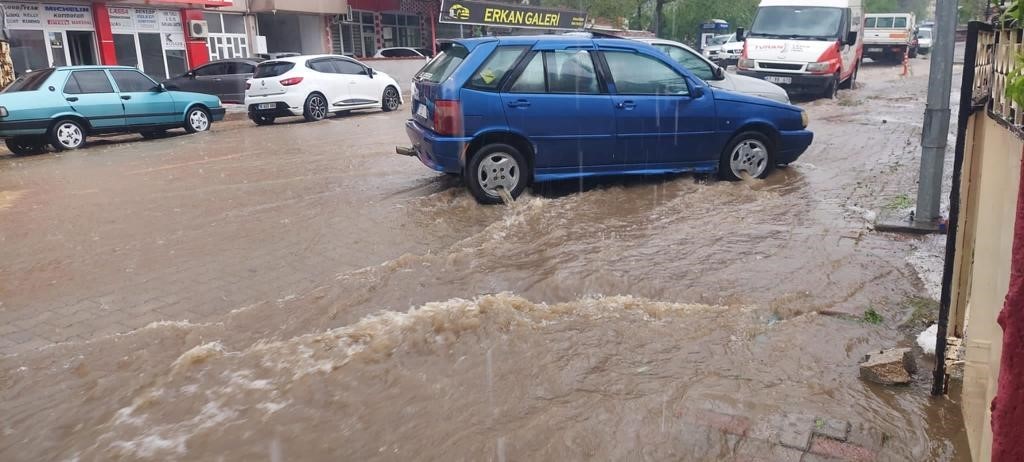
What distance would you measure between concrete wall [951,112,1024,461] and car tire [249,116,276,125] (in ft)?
50.3

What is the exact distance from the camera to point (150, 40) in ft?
79.3

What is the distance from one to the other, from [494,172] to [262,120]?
11.1m

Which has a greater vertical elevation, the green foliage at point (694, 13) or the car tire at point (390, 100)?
the green foliage at point (694, 13)

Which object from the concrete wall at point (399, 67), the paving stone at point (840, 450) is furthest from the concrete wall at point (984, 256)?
the concrete wall at point (399, 67)

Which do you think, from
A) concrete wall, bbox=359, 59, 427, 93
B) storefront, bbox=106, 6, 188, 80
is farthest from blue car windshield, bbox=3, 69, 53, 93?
concrete wall, bbox=359, 59, 427, 93

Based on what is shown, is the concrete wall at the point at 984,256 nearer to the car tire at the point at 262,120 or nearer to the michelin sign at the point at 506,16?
the car tire at the point at 262,120

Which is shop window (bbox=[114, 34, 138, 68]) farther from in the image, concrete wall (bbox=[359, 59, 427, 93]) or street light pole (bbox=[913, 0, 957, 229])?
street light pole (bbox=[913, 0, 957, 229])

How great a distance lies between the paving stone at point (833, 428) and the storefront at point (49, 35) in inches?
896

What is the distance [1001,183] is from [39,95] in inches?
546

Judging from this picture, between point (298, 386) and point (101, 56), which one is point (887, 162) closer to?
point (298, 386)

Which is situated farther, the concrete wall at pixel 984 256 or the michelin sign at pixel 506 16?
the michelin sign at pixel 506 16

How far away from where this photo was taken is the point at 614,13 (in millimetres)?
39031

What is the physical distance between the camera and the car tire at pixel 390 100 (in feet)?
61.7

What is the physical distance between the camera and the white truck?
102 feet
